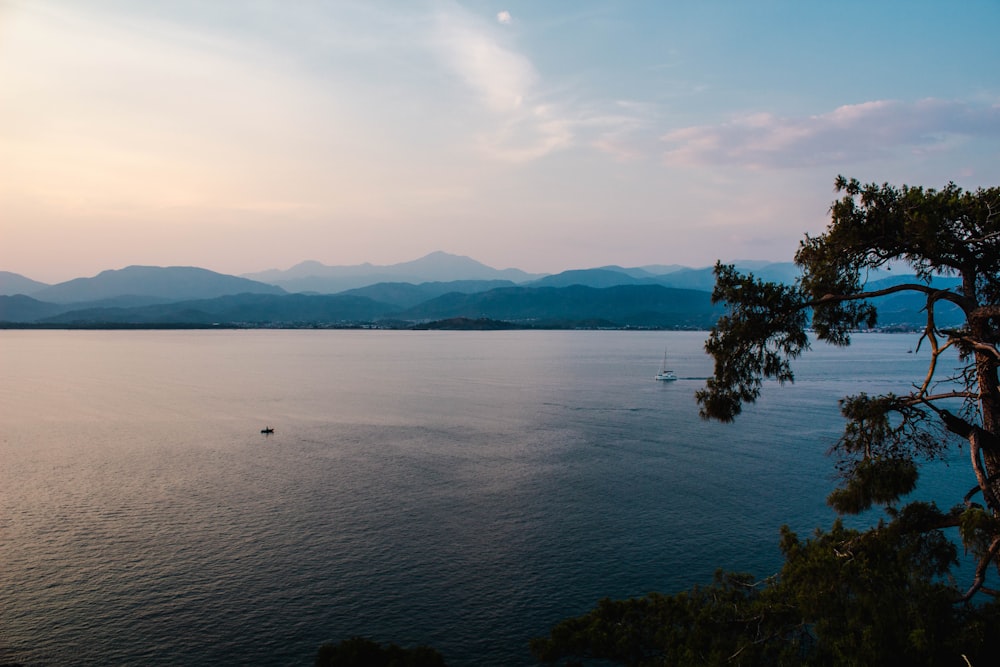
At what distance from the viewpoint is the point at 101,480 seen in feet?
141

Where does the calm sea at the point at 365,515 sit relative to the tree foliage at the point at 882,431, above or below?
below

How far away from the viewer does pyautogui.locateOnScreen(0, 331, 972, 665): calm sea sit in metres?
24.1

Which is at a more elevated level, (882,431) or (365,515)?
(882,431)

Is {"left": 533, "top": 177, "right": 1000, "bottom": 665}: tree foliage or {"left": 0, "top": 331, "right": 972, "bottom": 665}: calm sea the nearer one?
{"left": 533, "top": 177, "right": 1000, "bottom": 665}: tree foliage

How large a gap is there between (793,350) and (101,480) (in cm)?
4484

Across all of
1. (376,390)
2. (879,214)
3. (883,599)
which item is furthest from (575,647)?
(376,390)

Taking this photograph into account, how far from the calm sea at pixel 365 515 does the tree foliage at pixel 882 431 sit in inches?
479

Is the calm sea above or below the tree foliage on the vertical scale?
below

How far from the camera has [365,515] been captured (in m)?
35.9

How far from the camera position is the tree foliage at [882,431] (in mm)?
11625

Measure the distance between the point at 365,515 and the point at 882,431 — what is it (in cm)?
2880

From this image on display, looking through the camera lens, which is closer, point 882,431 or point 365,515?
point 882,431

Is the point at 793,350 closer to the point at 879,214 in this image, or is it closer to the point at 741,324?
the point at 741,324

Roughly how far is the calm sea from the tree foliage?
1216 centimetres
